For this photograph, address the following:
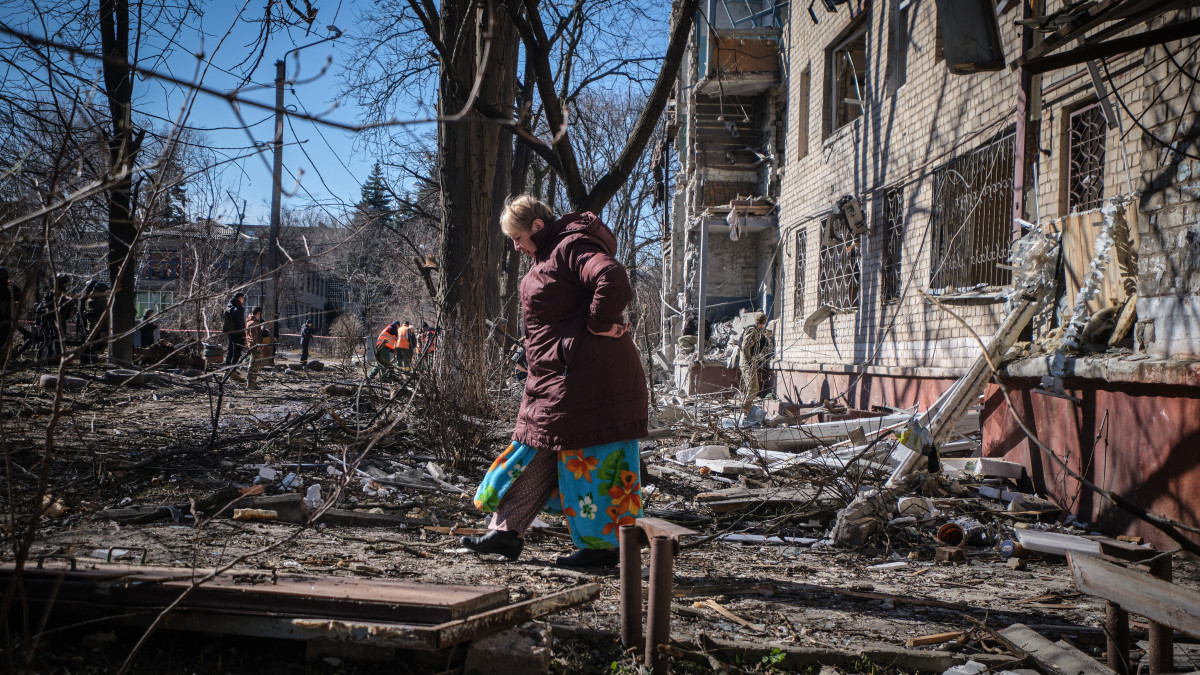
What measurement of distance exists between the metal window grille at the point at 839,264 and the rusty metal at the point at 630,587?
9.81 meters

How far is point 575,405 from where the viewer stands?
3.78 meters

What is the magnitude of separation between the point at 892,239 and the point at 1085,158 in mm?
3829

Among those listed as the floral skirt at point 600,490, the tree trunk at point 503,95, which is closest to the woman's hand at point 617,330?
the floral skirt at point 600,490

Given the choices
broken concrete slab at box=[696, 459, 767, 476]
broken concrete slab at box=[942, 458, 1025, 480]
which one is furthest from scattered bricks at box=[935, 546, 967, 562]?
broken concrete slab at box=[696, 459, 767, 476]

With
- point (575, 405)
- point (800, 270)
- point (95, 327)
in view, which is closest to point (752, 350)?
point (800, 270)

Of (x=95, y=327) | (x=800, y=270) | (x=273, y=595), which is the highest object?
(x=800, y=270)

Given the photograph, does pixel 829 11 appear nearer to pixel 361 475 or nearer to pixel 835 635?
pixel 361 475

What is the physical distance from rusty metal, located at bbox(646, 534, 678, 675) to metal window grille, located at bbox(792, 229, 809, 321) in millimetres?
11978

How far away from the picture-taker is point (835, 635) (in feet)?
10.5

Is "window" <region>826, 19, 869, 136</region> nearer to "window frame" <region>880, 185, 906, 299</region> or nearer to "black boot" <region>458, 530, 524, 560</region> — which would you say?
"window frame" <region>880, 185, 906, 299</region>

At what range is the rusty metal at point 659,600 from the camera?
262 centimetres

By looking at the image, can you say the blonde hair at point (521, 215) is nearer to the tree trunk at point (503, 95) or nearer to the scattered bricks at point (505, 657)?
the scattered bricks at point (505, 657)

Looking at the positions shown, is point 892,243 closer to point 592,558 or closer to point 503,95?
point 503,95

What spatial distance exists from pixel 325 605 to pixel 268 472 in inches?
141
